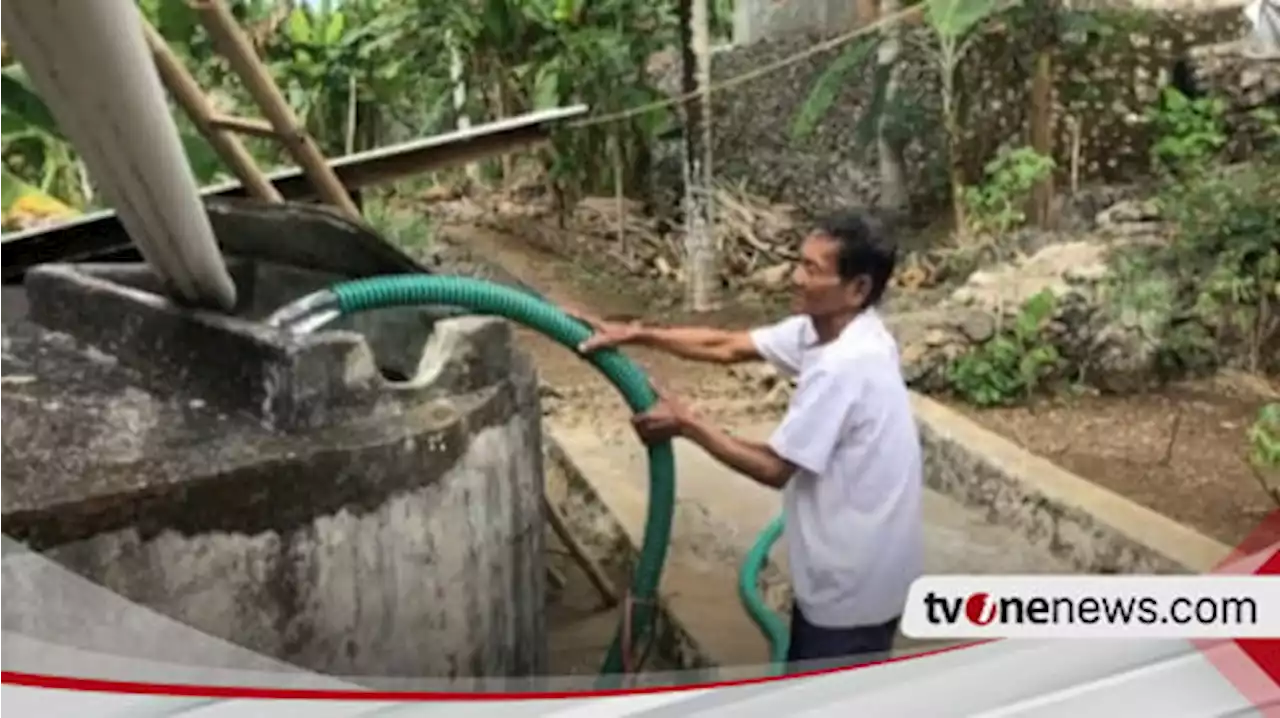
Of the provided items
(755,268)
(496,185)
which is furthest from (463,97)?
(755,268)

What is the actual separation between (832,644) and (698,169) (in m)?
0.26

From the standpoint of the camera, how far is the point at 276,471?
0.71m

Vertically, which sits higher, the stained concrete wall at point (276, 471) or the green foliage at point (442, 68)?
the green foliage at point (442, 68)

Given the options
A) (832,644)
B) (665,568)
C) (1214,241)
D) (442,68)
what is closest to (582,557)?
(665,568)

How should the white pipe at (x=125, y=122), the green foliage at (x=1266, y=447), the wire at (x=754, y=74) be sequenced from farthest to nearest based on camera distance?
the green foliage at (x=1266, y=447) → the wire at (x=754, y=74) → the white pipe at (x=125, y=122)

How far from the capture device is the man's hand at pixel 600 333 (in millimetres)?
783

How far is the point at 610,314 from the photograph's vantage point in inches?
31.0

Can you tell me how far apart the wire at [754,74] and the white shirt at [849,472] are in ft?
0.40

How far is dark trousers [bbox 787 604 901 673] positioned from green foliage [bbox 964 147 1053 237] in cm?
22

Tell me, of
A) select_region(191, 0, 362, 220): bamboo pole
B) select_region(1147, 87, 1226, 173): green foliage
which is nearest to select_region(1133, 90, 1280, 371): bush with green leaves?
select_region(1147, 87, 1226, 173): green foliage

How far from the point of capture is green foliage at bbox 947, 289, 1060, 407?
83 centimetres

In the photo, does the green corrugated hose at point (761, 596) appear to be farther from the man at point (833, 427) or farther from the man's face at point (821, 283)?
the man's face at point (821, 283)

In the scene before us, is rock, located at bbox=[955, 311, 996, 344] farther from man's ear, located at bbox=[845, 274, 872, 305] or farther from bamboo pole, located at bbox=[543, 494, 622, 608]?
bamboo pole, located at bbox=[543, 494, 622, 608]

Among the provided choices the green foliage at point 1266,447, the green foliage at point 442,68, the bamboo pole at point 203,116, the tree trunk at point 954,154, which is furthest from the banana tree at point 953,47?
the bamboo pole at point 203,116
